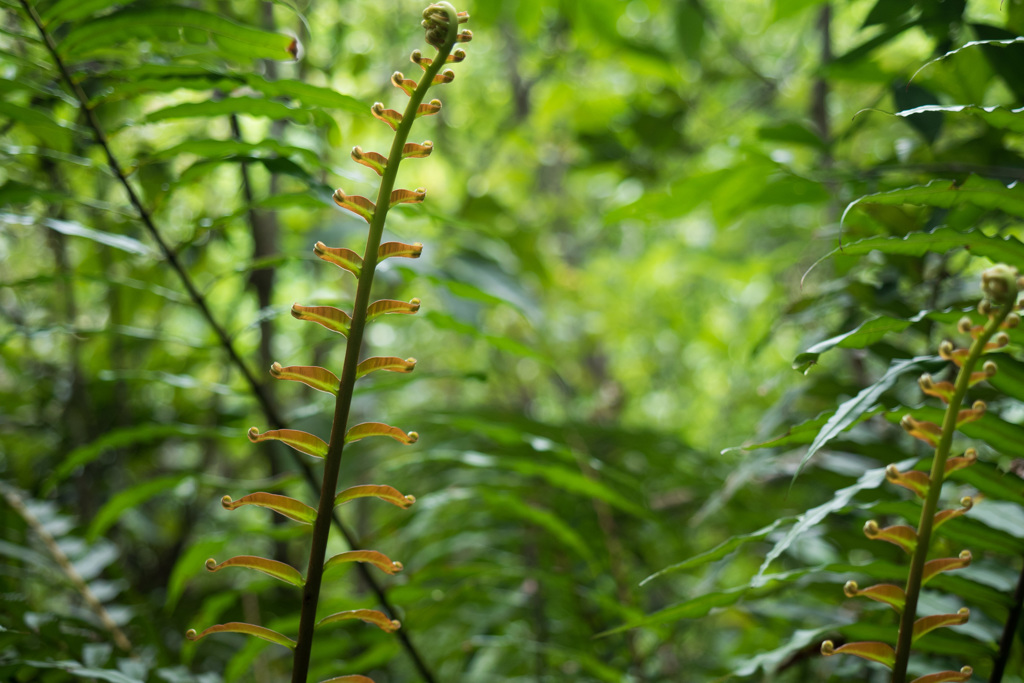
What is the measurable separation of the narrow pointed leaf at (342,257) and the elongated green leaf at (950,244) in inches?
8.4

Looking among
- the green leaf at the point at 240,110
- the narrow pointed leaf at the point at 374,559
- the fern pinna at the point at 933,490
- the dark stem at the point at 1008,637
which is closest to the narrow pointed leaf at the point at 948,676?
the fern pinna at the point at 933,490

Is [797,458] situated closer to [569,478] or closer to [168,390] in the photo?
[569,478]

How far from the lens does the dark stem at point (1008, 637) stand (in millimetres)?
378

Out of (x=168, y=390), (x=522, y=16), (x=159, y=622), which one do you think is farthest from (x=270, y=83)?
(x=168, y=390)

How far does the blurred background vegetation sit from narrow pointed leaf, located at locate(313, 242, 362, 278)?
0.71 feet

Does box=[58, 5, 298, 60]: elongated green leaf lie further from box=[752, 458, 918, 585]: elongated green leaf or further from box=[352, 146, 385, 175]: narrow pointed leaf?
box=[752, 458, 918, 585]: elongated green leaf

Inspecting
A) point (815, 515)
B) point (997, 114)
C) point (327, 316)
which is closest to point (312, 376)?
point (327, 316)

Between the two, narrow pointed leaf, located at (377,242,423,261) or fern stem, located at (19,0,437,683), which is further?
fern stem, located at (19,0,437,683)

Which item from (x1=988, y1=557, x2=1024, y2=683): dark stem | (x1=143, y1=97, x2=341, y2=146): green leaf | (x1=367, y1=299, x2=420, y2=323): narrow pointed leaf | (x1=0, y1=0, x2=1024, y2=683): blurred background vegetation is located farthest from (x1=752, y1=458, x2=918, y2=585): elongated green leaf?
(x1=143, y1=97, x2=341, y2=146): green leaf

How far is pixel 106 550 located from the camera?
2.48ft

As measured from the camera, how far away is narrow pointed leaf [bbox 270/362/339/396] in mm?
277

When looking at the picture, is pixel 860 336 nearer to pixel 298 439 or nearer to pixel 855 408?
pixel 855 408

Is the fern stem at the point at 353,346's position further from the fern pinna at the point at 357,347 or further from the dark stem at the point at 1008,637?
the dark stem at the point at 1008,637

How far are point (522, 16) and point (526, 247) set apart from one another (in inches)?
13.3
